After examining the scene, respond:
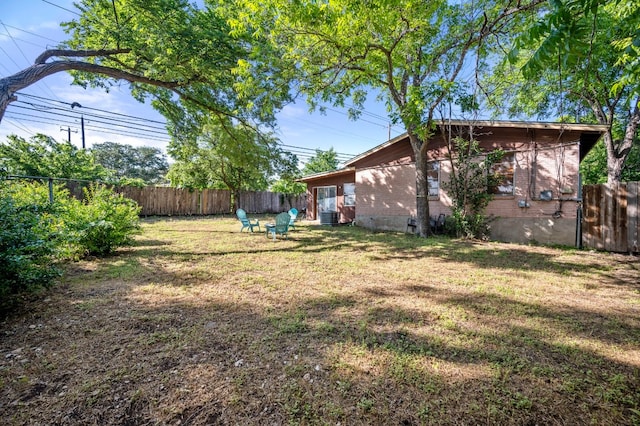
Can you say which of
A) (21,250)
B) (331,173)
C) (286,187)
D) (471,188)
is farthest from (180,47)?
(286,187)

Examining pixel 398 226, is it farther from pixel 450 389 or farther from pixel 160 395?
pixel 160 395

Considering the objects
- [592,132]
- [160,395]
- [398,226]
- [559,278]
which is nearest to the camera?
[160,395]

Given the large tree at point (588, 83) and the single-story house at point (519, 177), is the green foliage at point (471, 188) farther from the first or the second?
the large tree at point (588, 83)

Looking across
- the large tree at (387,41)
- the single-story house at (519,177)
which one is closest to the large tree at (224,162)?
the large tree at (387,41)

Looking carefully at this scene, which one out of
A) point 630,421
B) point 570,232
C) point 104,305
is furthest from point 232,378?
point 570,232

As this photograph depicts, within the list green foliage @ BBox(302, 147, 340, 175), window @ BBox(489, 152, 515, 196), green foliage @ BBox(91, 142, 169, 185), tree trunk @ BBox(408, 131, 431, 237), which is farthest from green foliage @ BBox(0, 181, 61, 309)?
green foliage @ BBox(91, 142, 169, 185)

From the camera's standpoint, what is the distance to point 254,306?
10.9 ft

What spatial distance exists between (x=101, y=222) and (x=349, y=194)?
36.7 feet

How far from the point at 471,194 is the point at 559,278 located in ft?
14.9

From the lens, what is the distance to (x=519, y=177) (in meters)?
8.37

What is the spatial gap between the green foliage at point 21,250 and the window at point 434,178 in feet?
34.7

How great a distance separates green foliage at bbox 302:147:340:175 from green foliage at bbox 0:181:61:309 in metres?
35.2

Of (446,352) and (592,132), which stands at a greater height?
(592,132)

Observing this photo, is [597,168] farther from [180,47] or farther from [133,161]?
[133,161]
